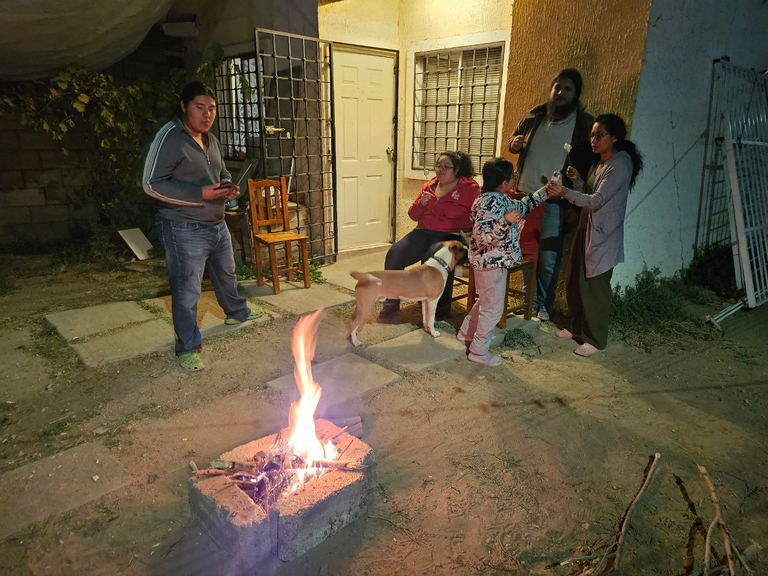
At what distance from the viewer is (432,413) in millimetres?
3506

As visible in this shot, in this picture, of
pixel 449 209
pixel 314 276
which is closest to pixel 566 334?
pixel 449 209

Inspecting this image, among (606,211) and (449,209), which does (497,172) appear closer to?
(606,211)

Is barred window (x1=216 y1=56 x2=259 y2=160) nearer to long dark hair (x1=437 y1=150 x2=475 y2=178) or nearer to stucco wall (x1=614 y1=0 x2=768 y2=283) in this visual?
long dark hair (x1=437 y1=150 x2=475 y2=178)

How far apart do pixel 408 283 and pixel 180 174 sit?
2.02 meters

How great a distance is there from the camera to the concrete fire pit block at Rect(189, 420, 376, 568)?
2203 mm

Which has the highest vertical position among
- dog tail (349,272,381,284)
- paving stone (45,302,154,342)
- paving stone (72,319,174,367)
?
dog tail (349,272,381,284)

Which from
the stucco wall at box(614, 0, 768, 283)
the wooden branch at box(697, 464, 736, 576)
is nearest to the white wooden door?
the stucco wall at box(614, 0, 768, 283)

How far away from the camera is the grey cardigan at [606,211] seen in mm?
3975

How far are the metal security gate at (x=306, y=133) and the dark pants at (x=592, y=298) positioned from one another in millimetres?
3490

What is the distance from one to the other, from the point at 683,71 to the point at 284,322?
4.79m

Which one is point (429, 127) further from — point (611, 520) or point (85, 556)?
point (85, 556)

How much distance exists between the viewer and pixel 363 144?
24.0 feet

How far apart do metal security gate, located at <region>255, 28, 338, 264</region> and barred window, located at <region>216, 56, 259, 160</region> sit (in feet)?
2.22

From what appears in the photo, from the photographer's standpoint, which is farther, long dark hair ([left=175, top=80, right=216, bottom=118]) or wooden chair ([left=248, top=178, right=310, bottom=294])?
wooden chair ([left=248, top=178, right=310, bottom=294])
